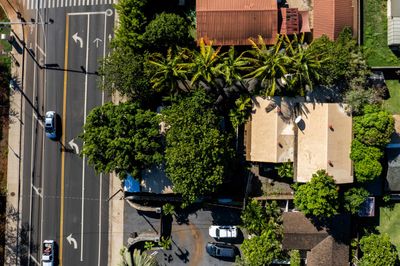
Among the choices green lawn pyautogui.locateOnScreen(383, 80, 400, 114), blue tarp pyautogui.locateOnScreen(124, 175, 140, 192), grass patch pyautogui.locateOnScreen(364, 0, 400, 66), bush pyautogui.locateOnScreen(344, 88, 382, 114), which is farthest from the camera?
green lawn pyautogui.locateOnScreen(383, 80, 400, 114)

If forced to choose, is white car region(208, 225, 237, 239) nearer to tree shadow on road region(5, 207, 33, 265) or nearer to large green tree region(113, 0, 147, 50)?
tree shadow on road region(5, 207, 33, 265)

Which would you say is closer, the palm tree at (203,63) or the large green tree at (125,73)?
the palm tree at (203,63)

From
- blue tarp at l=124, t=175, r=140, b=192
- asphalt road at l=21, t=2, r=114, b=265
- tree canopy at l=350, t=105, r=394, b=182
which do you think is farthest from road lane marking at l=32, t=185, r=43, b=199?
tree canopy at l=350, t=105, r=394, b=182

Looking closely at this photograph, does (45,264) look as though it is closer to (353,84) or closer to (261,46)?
(261,46)

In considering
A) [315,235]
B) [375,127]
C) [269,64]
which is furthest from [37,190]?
[375,127]

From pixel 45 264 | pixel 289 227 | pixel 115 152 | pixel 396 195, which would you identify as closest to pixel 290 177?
pixel 289 227

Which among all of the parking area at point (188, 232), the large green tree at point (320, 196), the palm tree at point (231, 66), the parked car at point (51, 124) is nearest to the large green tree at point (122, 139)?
the parked car at point (51, 124)

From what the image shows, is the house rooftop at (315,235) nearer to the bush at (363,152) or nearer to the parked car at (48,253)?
the bush at (363,152)
